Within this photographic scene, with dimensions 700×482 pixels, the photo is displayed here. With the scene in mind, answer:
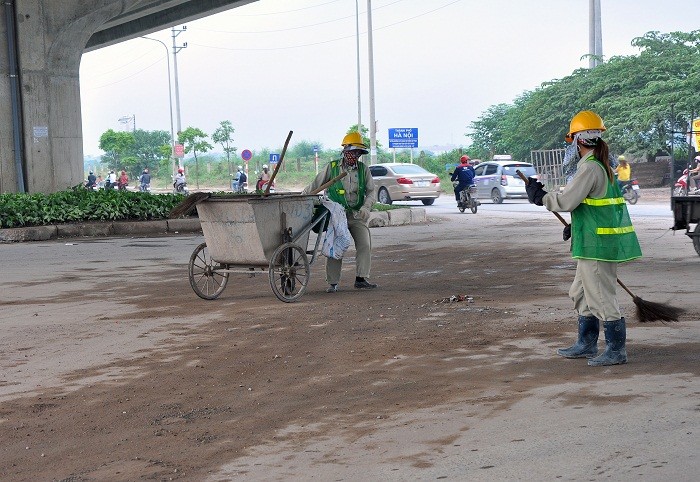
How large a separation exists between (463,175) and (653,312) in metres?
20.8

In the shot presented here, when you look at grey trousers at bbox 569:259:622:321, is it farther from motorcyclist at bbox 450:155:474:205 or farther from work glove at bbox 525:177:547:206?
motorcyclist at bbox 450:155:474:205

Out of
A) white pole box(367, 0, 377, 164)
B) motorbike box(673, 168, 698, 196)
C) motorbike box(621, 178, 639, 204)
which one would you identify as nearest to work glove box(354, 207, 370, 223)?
motorbike box(673, 168, 698, 196)

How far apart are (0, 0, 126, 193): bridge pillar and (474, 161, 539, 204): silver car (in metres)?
15.2

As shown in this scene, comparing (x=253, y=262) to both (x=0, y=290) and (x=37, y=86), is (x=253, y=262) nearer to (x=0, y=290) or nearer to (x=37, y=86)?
(x=0, y=290)

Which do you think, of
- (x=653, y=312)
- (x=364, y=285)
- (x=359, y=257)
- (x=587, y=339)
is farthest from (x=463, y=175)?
(x=587, y=339)

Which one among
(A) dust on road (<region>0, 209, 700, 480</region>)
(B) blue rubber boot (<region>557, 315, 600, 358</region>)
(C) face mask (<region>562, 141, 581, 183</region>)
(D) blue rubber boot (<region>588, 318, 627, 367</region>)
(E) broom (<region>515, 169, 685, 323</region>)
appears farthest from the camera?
(E) broom (<region>515, 169, 685, 323</region>)

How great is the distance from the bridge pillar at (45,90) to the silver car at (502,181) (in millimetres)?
15220

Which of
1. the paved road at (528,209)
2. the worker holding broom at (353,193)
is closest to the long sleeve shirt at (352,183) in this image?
the worker holding broom at (353,193)

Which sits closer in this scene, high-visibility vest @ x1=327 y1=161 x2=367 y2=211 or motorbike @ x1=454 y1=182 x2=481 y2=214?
high-visibility vest @ x1=327 y1=161 x2=367 y2=211

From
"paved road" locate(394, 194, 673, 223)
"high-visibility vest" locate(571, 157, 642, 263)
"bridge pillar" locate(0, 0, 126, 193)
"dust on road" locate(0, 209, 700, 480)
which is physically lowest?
"dust on road" locate(0, 209, 700, 480)

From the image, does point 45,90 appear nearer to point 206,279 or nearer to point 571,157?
point 206,279

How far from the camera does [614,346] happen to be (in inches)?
278

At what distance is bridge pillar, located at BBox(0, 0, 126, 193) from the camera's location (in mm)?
24703

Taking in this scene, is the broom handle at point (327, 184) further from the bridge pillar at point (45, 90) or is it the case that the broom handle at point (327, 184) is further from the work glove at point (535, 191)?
the bridge pillar at point (45, 90)
